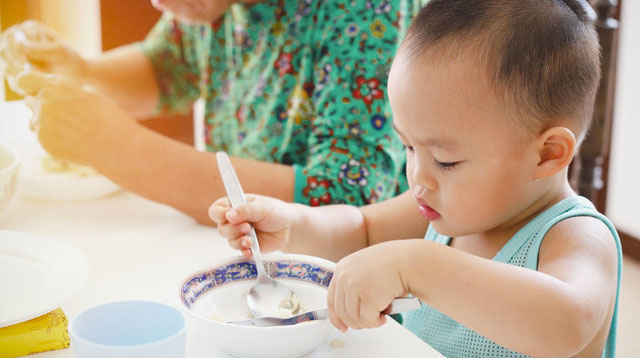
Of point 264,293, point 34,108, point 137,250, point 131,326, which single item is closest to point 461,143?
point 264,293

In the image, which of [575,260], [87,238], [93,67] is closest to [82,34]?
[93,67]

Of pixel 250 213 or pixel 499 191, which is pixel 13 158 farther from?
pixel 499 191

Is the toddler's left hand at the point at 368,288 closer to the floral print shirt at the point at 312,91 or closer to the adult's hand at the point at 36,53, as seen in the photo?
the floral print shirt at the point at 312,91

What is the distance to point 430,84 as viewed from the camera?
0.76 metres

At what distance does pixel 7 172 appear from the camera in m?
1.02

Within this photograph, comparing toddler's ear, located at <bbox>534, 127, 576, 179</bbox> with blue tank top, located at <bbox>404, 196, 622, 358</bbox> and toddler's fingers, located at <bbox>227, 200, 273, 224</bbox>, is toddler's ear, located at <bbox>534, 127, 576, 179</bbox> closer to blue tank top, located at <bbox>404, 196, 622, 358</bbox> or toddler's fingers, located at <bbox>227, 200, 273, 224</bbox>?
blue tank top, located at <bbox>404, 196, 622, 358</bbox>

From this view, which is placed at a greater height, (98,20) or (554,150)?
(554,150)

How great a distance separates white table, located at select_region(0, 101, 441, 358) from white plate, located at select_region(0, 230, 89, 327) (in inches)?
1.4

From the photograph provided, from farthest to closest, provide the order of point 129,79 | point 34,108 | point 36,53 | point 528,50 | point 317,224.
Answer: point 129,79 → point 36,53 → point 34,108 → point 317,224 → point 528,50

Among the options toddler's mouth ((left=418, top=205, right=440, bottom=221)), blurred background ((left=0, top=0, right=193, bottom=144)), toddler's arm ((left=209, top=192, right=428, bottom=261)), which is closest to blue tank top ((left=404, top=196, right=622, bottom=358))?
toddler's mouth ((left=418, top=205, right=440, bottom=221))

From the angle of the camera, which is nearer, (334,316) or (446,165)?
(334,316)

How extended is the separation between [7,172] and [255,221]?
404mm

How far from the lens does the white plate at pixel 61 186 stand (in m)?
1.24

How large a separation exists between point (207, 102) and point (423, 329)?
0.84 meters
